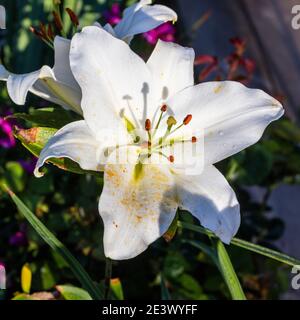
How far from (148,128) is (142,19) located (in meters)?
0.16

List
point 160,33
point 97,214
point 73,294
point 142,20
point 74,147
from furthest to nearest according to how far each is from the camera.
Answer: point 160,33 < point 97,214 < point 73,294 < point 142,20 < point 74,147

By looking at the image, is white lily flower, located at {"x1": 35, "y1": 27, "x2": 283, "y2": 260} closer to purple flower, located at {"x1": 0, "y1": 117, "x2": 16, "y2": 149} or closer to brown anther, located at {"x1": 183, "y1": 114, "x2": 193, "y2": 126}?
brown anther, located at {"x1": 183, "y1": 114, "x2": 193, "y2": 126}

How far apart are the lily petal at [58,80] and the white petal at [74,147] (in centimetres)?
6

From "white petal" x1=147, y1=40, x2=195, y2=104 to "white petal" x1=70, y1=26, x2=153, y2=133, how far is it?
0.07 feet

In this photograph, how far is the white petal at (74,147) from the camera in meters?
0.73

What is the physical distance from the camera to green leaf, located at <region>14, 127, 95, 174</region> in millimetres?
794

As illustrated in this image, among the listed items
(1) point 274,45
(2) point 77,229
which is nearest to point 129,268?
(2) point 77,229

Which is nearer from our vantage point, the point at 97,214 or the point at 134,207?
the point at 134,207

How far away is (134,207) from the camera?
2.58 ft

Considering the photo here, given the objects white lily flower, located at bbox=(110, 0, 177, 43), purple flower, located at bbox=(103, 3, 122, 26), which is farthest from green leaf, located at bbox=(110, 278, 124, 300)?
purple flower, located at bbox=(103, 3, 122, 26)

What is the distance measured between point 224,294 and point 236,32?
1301mm

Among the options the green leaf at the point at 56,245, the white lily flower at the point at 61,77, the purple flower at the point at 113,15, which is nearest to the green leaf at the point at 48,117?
the white lily flower at the point at 61,77

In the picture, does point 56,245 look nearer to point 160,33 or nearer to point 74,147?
point 74,147

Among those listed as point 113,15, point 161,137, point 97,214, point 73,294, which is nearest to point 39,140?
point 161,137
